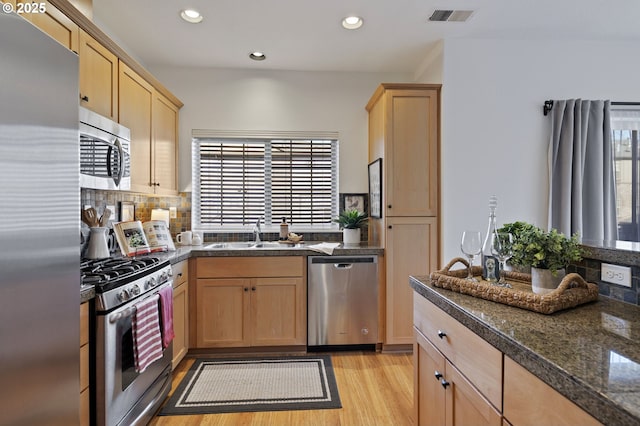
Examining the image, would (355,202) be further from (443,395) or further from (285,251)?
(443,395)

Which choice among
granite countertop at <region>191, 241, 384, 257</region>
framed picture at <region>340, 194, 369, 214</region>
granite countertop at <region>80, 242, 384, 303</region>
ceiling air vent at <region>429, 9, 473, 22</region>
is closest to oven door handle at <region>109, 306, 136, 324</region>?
granite countertop at <region>80, 242, 384, 303</region>

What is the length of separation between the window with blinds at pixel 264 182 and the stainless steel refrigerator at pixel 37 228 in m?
2.48

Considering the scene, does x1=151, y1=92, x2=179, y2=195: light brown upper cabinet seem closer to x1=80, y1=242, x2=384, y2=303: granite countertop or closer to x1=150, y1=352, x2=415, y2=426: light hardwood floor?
x1=80, y1=242, x2=384, y2=303: granite countertop

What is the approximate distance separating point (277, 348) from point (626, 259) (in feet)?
8.35

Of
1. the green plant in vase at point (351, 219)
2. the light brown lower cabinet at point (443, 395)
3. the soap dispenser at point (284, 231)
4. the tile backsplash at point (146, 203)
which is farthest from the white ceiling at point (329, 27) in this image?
the light brown lower cabinet at point (443, 395)

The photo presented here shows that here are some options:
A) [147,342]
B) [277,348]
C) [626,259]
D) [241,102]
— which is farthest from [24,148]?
[241,102]

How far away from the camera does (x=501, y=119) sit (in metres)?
2.99

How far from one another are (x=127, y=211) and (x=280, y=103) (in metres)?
1.81

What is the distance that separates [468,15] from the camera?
2590 mm

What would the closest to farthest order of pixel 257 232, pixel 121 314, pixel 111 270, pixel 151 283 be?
pixel 121 314, pixel 111 270, pixel 151 283, pixel 257 232

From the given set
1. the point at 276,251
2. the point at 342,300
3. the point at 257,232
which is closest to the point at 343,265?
the point at 342,300

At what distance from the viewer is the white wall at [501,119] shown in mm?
2963

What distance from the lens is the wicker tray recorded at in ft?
3.68

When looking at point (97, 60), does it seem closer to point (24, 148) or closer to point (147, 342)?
point (24, 148)
